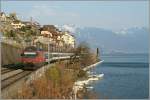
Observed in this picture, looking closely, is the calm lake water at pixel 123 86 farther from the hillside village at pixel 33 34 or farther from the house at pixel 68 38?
the house at pixel 68 38

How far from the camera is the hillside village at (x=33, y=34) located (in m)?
54.2

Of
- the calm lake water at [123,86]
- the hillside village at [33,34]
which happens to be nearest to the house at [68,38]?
the hillside village at [33,34]

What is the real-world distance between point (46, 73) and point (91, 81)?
26259mm

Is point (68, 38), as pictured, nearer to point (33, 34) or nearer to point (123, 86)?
point (33, 34)

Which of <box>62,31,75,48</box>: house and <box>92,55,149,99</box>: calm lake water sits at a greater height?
<box>62,31,75,48</box>: house

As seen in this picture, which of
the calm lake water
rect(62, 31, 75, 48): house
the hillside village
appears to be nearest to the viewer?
the calm lake water

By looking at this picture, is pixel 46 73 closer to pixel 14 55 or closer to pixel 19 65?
pixel 19 65

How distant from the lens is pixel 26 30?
77750 mm

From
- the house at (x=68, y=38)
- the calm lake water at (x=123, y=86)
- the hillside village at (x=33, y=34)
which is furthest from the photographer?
the house at (x=68, y=38)

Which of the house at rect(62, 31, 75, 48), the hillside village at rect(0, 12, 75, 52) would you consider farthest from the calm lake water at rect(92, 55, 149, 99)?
the house at rect(62, 31, 75, 48)

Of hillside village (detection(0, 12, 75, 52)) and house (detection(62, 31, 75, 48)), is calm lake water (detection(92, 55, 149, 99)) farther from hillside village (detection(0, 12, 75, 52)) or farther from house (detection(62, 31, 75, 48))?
house (detection(62, 31, 75, 48))

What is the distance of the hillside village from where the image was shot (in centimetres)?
5425

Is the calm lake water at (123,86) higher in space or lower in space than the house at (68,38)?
lower

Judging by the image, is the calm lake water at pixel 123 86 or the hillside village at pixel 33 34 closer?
the calm lake water at pixel 123 86
